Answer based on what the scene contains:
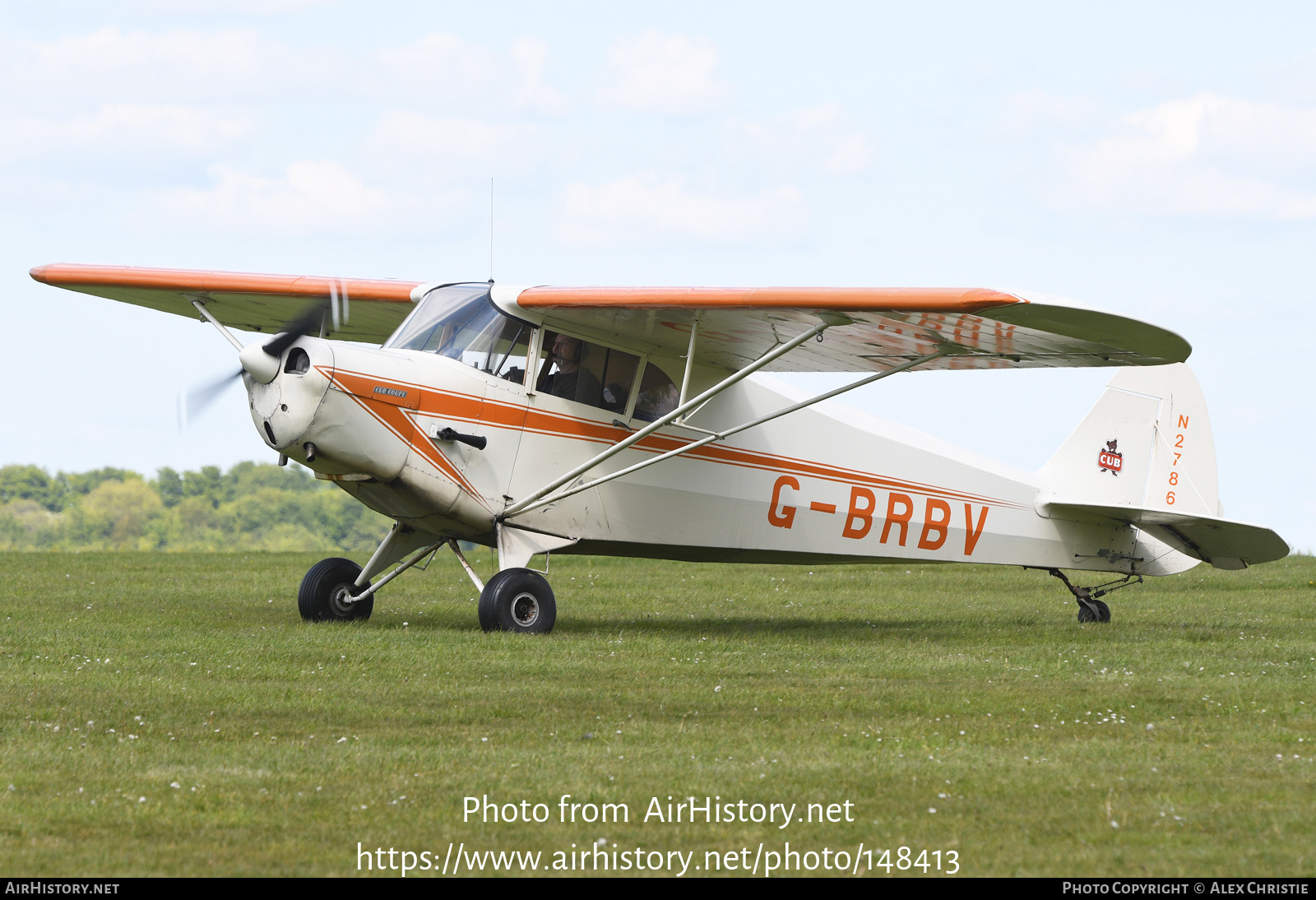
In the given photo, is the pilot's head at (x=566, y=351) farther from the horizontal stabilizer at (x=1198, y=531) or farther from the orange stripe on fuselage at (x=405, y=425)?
the horizontal stabilizer at (x=1198, y=531)

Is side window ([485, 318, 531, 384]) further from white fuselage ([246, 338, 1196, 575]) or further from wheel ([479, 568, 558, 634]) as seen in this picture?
wheel ([479, 568, 558, 634])

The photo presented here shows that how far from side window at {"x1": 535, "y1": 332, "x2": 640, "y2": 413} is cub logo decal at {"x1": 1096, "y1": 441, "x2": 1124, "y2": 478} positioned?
6361 millimetres

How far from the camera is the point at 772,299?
11.1 meters

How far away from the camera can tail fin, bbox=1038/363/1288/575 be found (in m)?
15.7

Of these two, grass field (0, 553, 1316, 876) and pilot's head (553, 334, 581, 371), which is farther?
pilot's head (553, 334, 581, 371)

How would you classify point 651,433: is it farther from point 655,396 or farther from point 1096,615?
point 1096,615

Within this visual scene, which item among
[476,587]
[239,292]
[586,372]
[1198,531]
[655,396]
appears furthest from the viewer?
[1198,531]

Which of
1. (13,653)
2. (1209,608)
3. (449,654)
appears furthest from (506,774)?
(1209,608)

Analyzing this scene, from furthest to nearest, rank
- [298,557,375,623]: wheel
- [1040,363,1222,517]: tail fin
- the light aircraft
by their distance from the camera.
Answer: [1040,363,1222,517]: tail fin, [298,557,375,623]: wheel, the light aircraft

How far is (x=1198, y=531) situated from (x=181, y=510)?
7127 cm

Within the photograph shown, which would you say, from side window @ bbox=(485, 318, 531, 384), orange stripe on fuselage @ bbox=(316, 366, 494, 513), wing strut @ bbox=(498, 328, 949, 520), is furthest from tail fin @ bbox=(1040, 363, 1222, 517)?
orange stripe on fuselage @ bbox=(316, 366, 494, 513)

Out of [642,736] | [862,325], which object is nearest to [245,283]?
[862,325]

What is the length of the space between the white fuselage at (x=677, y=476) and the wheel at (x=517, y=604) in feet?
2.09

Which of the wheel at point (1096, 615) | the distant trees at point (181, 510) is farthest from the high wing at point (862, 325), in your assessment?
the distant trees at point (181, 510)
